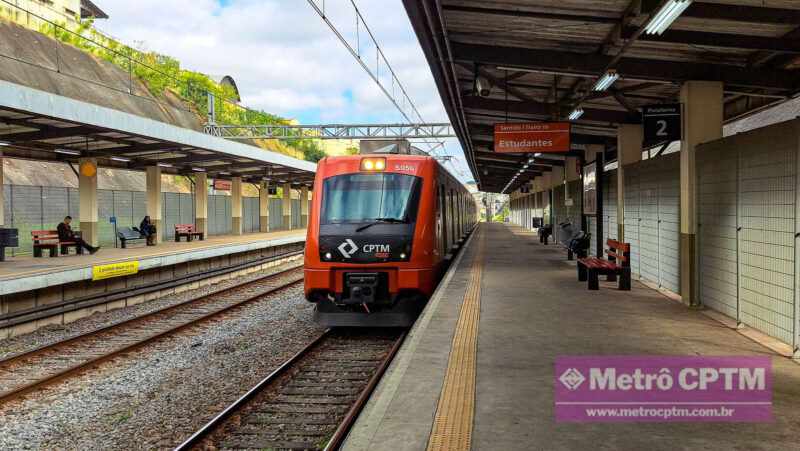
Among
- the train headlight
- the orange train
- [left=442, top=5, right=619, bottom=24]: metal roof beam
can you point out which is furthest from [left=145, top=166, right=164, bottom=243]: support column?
[left=442, top=5, right=619, bottom=24]: metal roof beam

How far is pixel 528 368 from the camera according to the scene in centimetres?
555

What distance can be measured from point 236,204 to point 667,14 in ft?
81.8

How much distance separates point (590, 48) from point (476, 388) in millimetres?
7240

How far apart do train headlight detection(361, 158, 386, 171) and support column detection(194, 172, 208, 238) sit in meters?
18.0

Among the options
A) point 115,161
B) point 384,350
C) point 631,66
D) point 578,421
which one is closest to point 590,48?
point 631,66

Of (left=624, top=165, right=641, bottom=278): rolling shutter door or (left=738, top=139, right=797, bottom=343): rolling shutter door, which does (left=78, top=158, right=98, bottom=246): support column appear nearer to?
(left=624, top=165, right=641, bottom=278): rolling shutter door

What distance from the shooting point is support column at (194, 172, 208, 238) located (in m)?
25.5

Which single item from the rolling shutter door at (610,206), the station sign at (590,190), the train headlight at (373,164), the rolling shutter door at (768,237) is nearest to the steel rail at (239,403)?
the train headlight at (373,164)

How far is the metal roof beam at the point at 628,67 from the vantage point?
9.30 metres

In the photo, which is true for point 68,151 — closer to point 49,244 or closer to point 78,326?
point 49,244

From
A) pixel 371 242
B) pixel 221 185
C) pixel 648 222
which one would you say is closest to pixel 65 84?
pixel 221 185

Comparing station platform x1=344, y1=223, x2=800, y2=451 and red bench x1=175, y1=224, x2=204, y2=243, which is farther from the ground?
red bench x1=175, y1=224, x2=204, y2=243

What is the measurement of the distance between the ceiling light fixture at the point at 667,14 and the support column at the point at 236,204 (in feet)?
79.2

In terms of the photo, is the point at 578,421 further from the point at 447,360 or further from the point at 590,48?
the point at 590,48
